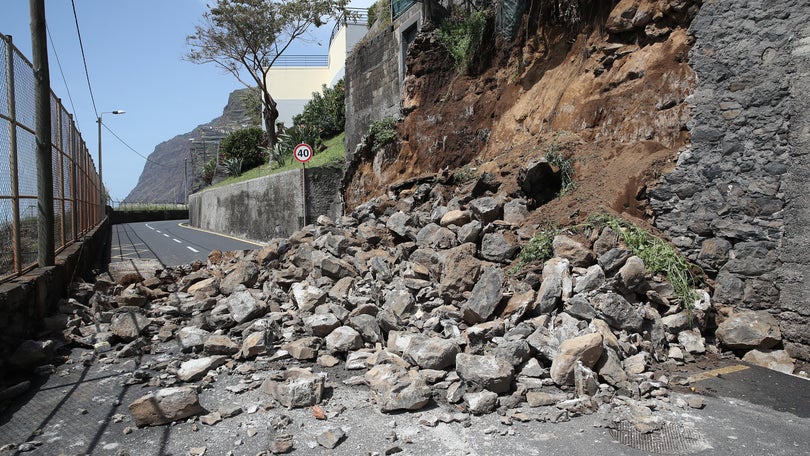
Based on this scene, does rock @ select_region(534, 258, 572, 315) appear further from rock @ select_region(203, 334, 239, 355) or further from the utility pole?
the utility pole

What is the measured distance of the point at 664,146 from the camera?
6586 millimetres

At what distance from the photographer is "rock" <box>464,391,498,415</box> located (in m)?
3.88

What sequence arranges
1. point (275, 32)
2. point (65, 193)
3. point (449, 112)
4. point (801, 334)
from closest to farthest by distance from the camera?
point (801, 334), point (65, 193), point (449, 112), point (275, 32)

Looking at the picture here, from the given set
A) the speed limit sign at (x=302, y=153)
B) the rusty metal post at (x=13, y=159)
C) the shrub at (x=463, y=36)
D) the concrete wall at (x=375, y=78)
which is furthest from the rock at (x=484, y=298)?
the speed limit sign at (x=302, y=153)

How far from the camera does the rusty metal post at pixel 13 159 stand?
18.7 ft

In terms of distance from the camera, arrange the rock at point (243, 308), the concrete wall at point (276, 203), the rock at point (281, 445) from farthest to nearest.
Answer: the concrete wall at point (276, 203)
the rock at point (243, 308)
the rock at point (281, 445)

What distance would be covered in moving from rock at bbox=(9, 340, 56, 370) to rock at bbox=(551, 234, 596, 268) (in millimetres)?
5297

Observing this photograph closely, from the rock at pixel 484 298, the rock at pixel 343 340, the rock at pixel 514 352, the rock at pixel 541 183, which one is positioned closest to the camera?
the rock at pixel 514 352

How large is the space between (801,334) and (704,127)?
91.6 inches

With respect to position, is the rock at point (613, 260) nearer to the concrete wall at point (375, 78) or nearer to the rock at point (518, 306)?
the rock at point (518, 306)

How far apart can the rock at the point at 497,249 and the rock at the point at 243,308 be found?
9.41 feet

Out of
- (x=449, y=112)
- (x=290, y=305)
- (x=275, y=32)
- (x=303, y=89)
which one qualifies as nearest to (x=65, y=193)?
(x=290, y=305)

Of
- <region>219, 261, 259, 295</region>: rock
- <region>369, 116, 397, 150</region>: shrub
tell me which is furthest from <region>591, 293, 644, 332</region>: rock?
<region>369, 116, 397, 150</region>: shrub

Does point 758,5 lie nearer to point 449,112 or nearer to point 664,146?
point 664,146
